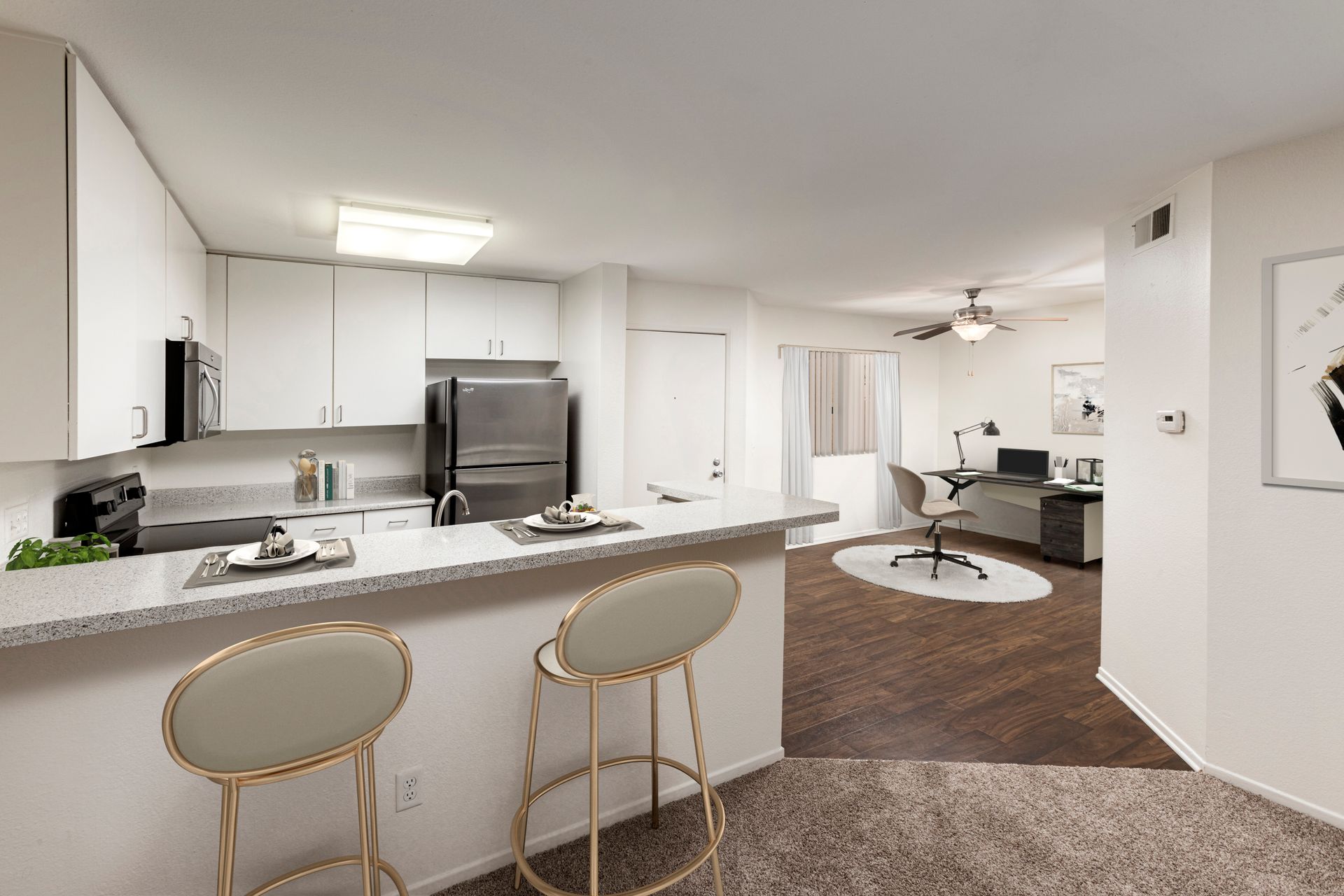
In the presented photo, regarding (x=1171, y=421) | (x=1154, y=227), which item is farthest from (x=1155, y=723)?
(x=1154, y=227)

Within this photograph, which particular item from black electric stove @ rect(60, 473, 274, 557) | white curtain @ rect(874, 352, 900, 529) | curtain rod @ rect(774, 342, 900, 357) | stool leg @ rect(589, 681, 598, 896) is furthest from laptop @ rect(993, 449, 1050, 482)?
black electric stove @ rect(60, 473, 274, 557)

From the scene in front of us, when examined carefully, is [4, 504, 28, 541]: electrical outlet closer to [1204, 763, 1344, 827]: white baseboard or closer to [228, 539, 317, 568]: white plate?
[228, 539, 317, 568]: white plate

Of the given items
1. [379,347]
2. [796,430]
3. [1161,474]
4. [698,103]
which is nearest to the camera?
[698,103]

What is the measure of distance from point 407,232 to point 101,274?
141cm

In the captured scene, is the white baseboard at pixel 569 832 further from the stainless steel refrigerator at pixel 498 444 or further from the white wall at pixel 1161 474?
the stainless steel refrigerator at pixel 498 444

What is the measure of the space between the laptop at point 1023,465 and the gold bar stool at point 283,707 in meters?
6.05

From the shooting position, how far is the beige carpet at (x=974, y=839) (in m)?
1.84

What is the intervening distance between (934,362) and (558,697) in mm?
6538

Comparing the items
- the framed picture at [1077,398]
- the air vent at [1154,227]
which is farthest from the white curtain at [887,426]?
the air vent at [1154,227]

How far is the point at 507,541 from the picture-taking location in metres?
1.83

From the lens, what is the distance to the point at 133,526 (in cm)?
303

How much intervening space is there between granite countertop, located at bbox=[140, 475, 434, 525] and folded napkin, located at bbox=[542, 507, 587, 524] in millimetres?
2263

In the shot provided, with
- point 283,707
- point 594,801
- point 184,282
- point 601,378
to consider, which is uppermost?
point 184,282

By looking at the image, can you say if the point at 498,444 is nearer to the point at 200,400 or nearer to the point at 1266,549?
the point at 200,400
